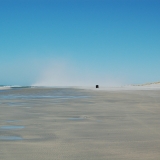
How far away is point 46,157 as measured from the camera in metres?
4.22

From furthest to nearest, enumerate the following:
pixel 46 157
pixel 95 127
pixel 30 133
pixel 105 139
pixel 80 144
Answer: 1. pixel 95 127
2. pixel 30 133
3. pixel 105 139
4. pixel 80 144
5. pixel 46 157

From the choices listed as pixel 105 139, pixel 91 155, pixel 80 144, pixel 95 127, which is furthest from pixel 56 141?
pixel 95 127

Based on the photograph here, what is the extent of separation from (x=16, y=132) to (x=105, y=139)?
1.84m

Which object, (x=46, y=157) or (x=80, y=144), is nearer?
(x=46, y=157)

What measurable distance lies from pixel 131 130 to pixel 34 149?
2549 mm

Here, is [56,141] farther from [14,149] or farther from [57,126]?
[57,126]

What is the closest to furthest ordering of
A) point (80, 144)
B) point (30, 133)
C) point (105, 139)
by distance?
point (80, 144)
point (105, 139)
point (30, 133)

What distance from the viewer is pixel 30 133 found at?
6.22m

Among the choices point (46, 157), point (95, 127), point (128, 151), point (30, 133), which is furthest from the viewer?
point (95, 127)

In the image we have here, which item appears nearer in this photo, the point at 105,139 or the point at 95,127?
the point at 105,139

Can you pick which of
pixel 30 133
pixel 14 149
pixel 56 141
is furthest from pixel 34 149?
pixel 30 133

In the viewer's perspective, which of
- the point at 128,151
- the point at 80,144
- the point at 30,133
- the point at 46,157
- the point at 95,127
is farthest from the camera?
the point at 95,127

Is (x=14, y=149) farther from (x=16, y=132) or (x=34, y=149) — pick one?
(x=16, y=132)

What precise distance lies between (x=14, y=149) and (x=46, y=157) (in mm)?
700
